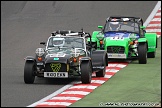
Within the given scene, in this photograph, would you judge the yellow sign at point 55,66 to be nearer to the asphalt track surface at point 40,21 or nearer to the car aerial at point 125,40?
the asphalt track surface at point 40,21

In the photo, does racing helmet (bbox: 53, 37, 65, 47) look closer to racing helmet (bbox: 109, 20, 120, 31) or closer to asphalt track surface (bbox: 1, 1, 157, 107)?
asphalt track surface (bbox: 1, 1, 157, 107)

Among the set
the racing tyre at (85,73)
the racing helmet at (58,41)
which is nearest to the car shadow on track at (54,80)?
the racing tyre at (85,73)

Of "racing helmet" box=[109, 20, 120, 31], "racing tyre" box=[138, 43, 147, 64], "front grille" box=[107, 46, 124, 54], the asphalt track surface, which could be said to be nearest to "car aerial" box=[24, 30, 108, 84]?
the asphalt track surface

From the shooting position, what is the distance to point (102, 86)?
20953mm

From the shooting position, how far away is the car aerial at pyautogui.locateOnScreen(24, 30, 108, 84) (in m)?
21.2

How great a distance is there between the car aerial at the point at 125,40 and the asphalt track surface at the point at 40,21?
3.20 m

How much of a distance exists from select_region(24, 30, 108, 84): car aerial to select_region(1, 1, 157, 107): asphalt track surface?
42 cm

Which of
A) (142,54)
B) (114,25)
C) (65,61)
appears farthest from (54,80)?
(114,25)

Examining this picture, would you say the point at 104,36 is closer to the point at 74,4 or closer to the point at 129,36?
the point at 129,36

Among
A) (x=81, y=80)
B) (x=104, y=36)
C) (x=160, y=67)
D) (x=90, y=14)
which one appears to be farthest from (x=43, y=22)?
(x=81, y=80)

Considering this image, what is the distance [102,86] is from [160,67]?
450cm

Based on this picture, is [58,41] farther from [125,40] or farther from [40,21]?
[40,21]

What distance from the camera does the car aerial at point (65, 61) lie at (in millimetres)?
21172

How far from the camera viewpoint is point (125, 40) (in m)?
26.2
